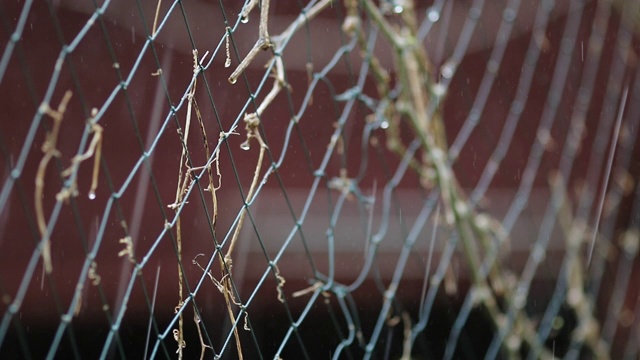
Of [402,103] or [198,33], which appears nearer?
[402,103]

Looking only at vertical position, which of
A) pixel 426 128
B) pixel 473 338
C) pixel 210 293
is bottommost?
pixel 473 338

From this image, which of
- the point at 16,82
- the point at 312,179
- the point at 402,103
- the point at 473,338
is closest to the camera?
the point at 402,103

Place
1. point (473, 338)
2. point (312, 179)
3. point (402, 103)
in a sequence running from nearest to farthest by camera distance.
Result: point (402, 103), point (312, 179), point (473, 338)

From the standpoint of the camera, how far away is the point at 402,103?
152cm

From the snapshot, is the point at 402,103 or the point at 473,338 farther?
the point at 473,338

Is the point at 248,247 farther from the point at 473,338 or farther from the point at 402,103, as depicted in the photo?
the point at 402,103

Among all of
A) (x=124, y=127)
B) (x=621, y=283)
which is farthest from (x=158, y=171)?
(x=621, y=283)

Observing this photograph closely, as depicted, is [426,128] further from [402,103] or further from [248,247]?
[248,247]

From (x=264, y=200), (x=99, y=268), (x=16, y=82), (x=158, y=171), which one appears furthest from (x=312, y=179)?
(x=16, y=82)

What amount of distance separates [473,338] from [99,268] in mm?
1343

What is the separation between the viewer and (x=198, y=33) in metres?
3.02

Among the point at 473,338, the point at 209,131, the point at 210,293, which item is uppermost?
the point at 209,131

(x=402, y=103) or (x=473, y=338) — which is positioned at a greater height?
(x=402, y=103)

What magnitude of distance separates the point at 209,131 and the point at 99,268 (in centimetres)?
57
